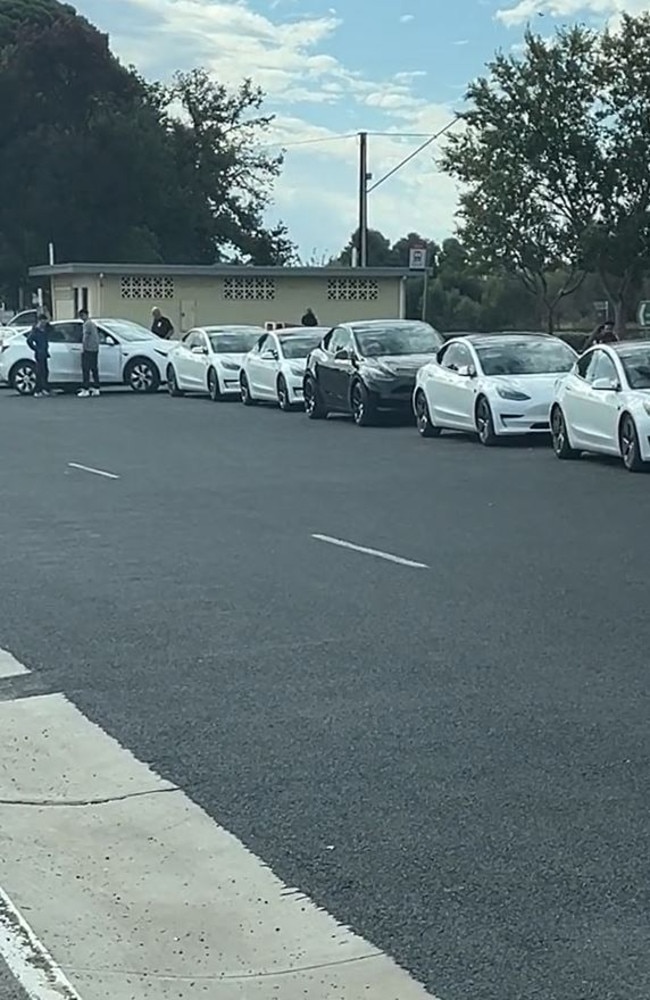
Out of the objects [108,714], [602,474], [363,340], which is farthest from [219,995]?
[363,340]

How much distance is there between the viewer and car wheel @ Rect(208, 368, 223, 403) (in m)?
32.9

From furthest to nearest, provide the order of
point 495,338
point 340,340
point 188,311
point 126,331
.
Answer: point 188,311 < point 126,331 < point 340,340 < point 495,338

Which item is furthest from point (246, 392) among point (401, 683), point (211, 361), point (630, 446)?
point (401, 683)

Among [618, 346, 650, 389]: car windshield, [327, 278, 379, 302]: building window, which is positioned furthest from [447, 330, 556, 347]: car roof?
[327, 278, 379, 302]: building window

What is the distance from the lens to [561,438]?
1897cm

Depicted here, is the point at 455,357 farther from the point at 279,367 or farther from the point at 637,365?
the point at 279,367

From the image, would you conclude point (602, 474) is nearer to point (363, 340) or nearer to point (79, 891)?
point (363, 340)

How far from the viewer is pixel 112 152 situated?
6038cm

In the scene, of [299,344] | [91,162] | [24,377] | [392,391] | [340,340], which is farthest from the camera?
[91,162]

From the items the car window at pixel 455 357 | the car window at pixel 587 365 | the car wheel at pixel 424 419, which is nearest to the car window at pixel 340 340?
the car wheel at pixel 424 419

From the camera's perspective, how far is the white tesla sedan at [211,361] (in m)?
32.8

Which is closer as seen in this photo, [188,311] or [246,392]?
[246,392]

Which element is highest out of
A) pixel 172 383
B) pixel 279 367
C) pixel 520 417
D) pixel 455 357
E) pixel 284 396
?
pixel 455 357

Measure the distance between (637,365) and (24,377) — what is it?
2065 centimetres
